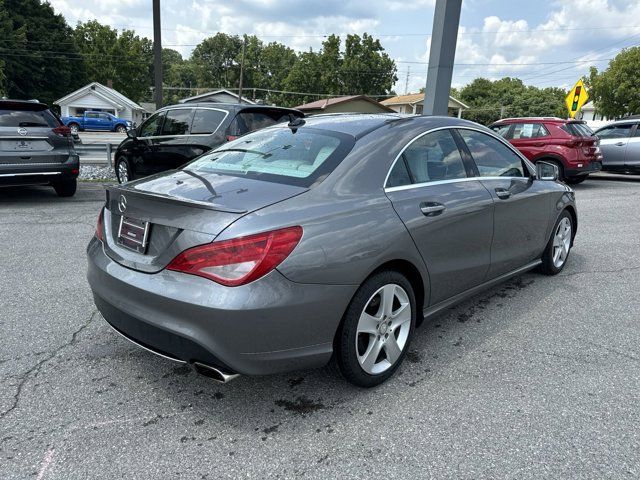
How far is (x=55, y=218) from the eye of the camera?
7.06 m

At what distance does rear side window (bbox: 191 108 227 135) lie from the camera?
302 inches

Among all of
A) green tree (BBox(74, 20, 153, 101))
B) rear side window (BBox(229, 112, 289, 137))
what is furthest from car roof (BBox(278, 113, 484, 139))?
green tree (BBox(74, 20, 153, 101))

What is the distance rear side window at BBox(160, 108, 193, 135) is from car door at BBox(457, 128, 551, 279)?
5412 mm

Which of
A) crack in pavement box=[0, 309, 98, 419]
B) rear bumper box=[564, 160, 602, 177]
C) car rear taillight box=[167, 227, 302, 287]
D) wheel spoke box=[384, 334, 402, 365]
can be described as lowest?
crack in pavement box=[0, 309, 98, 419]

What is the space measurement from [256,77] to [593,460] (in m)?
85.7

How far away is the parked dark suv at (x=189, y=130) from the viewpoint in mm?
7617

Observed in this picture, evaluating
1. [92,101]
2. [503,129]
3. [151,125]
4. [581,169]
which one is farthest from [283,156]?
[92,101]

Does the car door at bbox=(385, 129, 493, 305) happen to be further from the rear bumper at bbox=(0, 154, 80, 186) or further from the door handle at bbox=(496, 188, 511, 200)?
the rear bumper at bbox=(0, 154, 80, 186)

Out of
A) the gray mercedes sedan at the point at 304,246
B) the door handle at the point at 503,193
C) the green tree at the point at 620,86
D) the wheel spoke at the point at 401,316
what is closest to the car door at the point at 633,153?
the door handle at the point at 503,193

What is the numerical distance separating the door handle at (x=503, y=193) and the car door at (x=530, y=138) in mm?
8916

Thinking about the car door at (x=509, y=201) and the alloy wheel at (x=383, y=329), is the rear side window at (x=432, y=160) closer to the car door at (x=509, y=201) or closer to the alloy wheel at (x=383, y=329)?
the car door at (x=509, y=201)

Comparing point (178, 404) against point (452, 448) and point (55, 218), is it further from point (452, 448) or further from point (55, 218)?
point (55, 218)

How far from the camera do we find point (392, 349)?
290cm

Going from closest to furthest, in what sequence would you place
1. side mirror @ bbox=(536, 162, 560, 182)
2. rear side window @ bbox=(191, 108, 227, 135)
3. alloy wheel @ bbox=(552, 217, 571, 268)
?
side mirror @ bbox=(536, 162, 560, 182) < alloy wheel @ bbox=(552, 217, 571, 268) < rear side window @ bbox=(191, 108, 227, 135)
